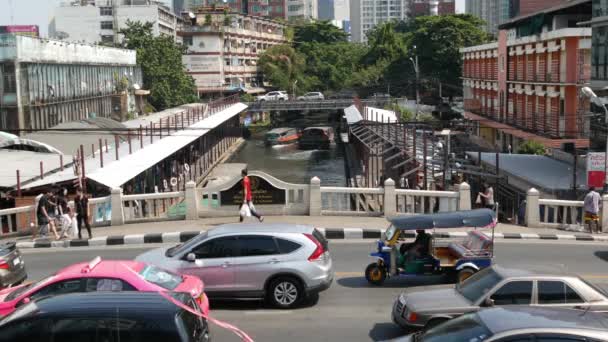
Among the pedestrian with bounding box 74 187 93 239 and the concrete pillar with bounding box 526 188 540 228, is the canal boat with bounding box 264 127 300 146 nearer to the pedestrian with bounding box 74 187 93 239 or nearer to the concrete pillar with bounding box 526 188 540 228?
the concrete pillar with bounding box 526 188 540 228

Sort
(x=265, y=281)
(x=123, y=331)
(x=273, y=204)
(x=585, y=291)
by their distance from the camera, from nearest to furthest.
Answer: (x=123, y=331)
(x=585, y=291)
(x=265, y=281)
(x=273, y=204)

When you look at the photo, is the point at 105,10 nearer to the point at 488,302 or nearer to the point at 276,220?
the point at 276,220

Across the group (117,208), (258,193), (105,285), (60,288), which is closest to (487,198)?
(258,193)

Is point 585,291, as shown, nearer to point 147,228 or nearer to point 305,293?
point 305,293

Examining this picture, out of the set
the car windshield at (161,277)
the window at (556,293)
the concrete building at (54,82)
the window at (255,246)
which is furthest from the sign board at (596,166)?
the concrete building at (54,82)

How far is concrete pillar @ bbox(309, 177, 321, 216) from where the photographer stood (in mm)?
24875

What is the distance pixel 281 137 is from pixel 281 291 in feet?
239

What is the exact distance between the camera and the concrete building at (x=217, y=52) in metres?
98.6

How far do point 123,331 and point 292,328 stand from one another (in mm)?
4815

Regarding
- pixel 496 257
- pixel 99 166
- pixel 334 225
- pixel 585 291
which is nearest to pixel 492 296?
pixel 585 291

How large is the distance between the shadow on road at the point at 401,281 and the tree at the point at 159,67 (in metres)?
57.5

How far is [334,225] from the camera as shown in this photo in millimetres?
23453

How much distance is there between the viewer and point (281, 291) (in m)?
14.3

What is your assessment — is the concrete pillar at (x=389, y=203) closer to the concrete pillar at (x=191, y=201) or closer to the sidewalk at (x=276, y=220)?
the sidewalk at (x=276, y=220)
